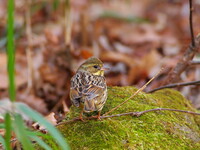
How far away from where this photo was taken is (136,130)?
13.3ft

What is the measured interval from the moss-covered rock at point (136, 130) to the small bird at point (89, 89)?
0.16 metres

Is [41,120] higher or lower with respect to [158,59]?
higher

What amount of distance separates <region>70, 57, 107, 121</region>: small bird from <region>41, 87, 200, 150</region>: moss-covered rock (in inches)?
6.4

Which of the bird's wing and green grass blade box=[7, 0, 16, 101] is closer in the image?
green grass blade box=[7, 0, 16, 101]

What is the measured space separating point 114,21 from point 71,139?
9974 mm

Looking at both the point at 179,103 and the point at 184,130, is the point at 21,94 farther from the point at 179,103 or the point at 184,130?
the point at 184,130

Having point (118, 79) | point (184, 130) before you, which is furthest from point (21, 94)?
point (184, 130)

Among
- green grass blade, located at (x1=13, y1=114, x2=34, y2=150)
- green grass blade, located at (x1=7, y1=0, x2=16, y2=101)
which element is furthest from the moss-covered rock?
green grass blade, located at (x1=7, y1=0, x2=16, y2=101)

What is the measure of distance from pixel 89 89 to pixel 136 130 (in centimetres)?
65

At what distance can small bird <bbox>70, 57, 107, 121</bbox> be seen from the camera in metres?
4.02

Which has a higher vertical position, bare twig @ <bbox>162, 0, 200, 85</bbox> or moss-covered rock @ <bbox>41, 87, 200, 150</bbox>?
bare twig @ <bbox>162, 0, 200, 85</bbox>

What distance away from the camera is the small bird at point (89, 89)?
13.2 feet

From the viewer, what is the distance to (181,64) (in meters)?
5.76

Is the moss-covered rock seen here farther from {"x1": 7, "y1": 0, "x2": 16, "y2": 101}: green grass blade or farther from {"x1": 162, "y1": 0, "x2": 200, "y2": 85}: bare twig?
{"x1": 7, "y1": 0, "x2": 16, "y2": 101}: green grass blade
